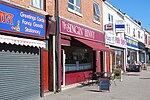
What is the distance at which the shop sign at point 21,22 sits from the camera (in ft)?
41.8

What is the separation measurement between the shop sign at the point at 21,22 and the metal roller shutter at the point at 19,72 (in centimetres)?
67

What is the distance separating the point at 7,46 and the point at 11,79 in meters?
1.27

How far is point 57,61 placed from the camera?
1800cm

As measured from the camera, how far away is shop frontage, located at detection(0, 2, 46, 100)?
12703mm

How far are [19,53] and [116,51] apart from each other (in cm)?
2236

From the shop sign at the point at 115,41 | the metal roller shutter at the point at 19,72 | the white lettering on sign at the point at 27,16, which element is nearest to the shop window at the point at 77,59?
the shop sign at the point at 115,41

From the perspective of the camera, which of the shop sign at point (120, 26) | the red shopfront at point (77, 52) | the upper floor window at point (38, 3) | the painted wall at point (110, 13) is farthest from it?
the shop sign at point (120, 26)

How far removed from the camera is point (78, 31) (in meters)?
21.5

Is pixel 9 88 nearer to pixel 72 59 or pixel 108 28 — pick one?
pixel 72 59

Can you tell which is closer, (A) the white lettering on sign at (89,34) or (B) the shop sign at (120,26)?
(A) the white lettering on sign at (89,34)

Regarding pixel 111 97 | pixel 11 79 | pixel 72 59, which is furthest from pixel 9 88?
pixel 72 59

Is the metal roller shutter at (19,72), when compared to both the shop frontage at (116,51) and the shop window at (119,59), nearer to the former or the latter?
the shop frontage at (116,51)

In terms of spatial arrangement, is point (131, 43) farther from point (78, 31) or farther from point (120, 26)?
point (78, 31)

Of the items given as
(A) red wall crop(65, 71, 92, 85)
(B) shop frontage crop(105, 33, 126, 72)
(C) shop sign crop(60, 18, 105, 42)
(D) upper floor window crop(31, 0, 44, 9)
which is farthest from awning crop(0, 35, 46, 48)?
(B) shop frontage crop(105, 33, 126, 72)
